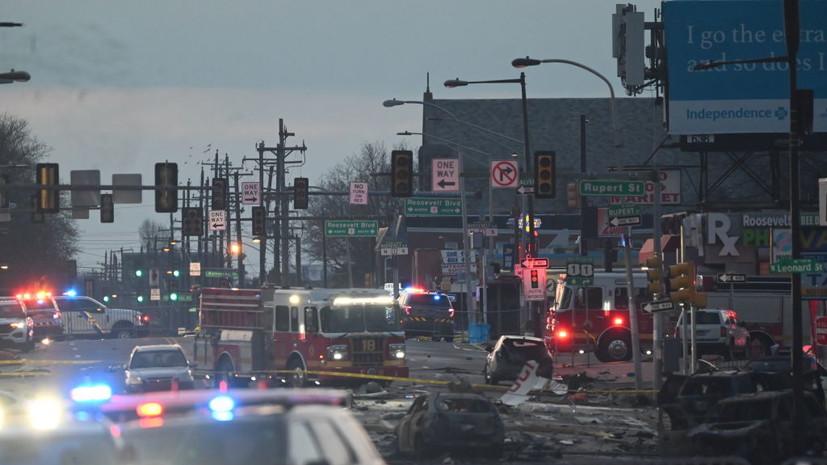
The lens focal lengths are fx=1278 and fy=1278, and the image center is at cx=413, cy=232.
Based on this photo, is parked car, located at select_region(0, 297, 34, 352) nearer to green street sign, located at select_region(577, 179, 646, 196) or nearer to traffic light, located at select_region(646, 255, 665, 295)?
green street sign, located at select_region(577, 179, 646, 196)

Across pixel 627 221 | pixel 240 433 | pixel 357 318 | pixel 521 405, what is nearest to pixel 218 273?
pixel 357 318

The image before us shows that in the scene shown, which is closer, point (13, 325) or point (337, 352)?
point (337, 352)

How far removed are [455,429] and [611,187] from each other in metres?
10.3

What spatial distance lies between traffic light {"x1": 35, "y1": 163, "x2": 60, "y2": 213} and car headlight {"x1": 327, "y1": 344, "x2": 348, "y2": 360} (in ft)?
41.6

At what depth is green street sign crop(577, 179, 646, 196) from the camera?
1139 inches

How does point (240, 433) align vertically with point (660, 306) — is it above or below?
below

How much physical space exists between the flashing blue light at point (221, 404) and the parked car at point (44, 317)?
170ft

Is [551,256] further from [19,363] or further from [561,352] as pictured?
[19,363]

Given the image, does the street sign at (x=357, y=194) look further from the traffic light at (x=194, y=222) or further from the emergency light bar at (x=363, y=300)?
the emergency light bar at (x=363, y=300)

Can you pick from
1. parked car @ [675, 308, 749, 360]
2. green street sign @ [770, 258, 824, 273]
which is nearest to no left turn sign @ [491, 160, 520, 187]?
parked car @ [675, 308, 749, 360]

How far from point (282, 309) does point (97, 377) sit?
779 cm

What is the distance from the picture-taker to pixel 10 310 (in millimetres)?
50438

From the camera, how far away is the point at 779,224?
49000mm

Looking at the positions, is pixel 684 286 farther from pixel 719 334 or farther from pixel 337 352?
pixel 719 334
